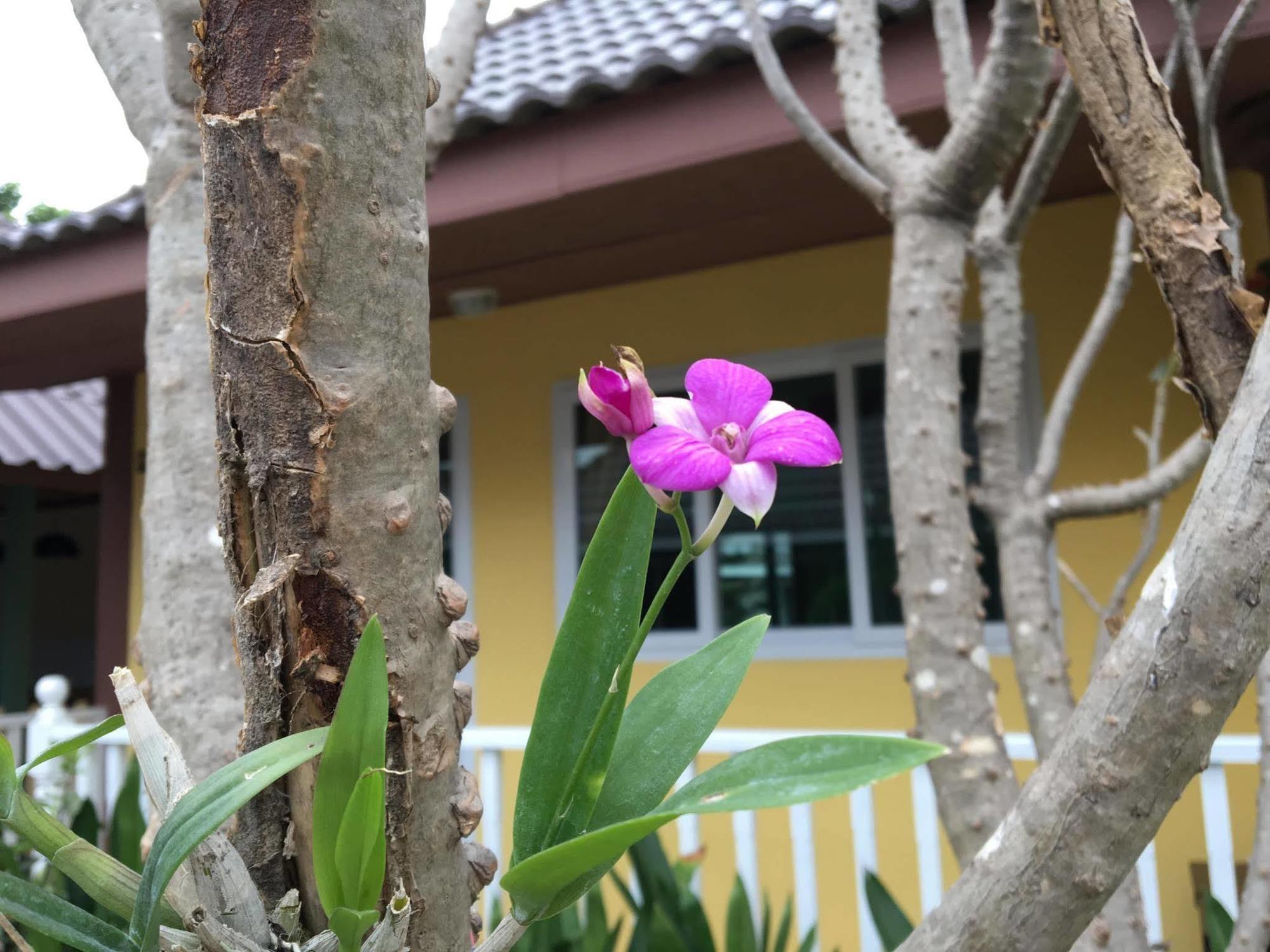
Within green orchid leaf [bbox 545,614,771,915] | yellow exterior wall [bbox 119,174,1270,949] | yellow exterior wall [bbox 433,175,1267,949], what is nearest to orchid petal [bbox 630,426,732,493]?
green orchid leaf [bbox 545,614,771,915]

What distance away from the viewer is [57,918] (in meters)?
0.54

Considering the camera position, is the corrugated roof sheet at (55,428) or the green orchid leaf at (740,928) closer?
the green orchid leaf at (740,928)

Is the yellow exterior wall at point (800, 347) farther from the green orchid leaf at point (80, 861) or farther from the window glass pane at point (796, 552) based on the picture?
the green orchid leaf at point (80, 861)

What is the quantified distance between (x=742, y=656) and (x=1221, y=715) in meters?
0.31

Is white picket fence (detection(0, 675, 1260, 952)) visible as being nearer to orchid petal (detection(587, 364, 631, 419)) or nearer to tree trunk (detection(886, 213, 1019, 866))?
tree trunk (detection(886, 213, 1019, 866))

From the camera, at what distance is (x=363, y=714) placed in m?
0.51

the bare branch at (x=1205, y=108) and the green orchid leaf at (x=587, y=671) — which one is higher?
the bare branch at (x=1205, y=108)

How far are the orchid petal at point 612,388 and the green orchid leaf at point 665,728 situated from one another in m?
0.17

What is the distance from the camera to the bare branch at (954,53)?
208cm

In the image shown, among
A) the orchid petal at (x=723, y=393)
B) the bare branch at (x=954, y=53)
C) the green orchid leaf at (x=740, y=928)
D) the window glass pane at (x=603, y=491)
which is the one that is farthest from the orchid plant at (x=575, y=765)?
the window glass pane at (x=603, y=491)

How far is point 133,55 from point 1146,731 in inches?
75.1

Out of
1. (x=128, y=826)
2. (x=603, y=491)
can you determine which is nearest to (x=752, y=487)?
(x=128, y=826)

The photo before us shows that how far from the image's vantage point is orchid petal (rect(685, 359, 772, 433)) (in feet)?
1.81

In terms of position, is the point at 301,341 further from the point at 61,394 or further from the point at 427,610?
the point at 61,394
